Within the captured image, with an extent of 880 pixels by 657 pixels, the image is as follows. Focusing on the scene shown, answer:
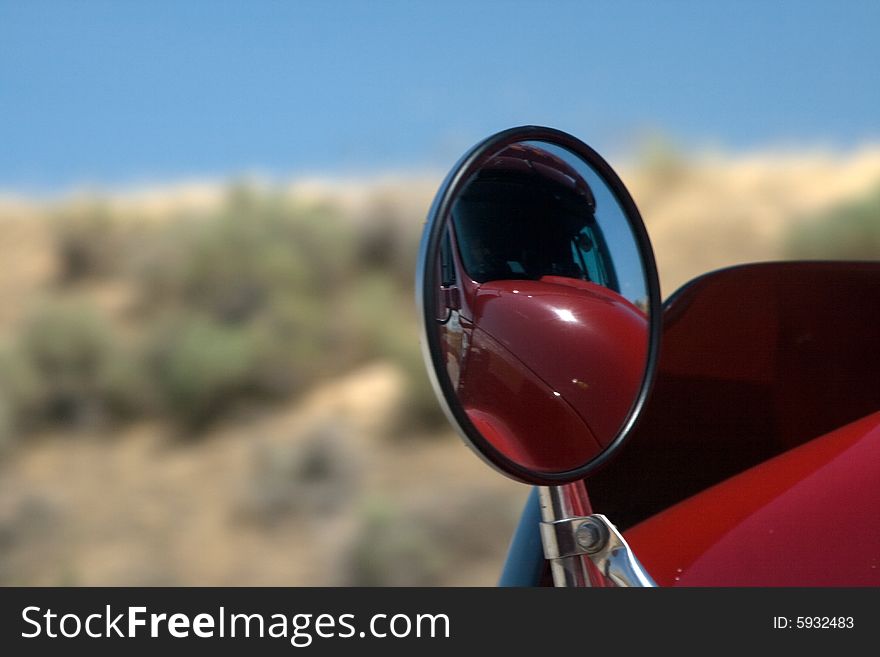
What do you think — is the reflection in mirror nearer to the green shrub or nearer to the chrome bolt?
the chrome bolt

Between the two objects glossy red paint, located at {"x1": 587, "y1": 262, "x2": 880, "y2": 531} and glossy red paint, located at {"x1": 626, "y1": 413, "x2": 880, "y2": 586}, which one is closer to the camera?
glossy red paint, located at {"x1": 626, "y1": 413, "x2": 880, "y2": 586}

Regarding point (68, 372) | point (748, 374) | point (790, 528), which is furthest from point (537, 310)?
point (68, 372)

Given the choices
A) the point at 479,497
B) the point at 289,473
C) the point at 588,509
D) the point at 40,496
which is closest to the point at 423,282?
the point at 588,509

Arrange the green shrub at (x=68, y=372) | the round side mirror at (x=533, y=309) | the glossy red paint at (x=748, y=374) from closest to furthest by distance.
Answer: the round side mirror at (x=533, y=309) < the glossy red paint at (x=748, y=374) < the green shrub at (x=68, y=372)

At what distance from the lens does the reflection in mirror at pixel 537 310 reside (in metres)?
1.33

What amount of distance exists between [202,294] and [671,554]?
44.2 ft

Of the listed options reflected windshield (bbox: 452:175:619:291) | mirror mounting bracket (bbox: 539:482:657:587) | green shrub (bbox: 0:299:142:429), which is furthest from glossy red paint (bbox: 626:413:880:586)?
green shrub (bbox: 0:299:142:429)

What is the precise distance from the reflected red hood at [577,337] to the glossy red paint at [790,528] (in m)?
0.25

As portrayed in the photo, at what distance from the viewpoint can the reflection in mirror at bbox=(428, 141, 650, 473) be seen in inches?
52.4

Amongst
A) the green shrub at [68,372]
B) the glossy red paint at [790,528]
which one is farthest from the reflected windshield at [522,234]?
the green shrub at [68,372]

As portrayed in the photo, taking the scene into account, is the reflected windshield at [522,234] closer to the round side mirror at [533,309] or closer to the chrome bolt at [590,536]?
the round side mirror at [533,309]

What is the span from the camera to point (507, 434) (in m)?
1.34

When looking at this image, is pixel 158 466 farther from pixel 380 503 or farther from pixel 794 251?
pixel 794 251

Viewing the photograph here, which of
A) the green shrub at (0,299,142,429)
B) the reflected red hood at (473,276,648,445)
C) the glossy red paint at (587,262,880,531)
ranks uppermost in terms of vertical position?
the green shrub at (0,299,142,429)
